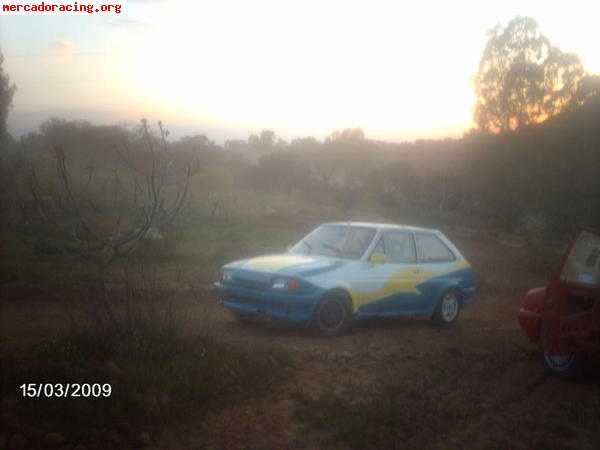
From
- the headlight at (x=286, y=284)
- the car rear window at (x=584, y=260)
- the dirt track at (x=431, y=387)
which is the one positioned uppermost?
the car rear window at (x=584, y=260)

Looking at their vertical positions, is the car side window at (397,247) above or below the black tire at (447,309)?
above

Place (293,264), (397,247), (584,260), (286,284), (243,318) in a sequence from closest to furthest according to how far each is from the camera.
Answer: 1. (584,260)
2. (286,284)
3. (293,264)
4. (243,318)
5. (397,247)

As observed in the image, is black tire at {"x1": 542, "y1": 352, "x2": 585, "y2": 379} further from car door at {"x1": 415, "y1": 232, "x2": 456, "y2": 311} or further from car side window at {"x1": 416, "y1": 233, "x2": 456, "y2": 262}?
car side window at {"x1": 416, "y1": 233, "x2": 456, "y2": 262}

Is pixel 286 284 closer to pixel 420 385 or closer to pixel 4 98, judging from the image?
pixel 420 385

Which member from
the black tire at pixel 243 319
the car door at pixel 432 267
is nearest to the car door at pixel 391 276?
the car door at pixel 432 267

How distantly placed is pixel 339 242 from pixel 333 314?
1369mm

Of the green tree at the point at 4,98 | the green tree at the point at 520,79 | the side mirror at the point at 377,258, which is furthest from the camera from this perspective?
the green tree at the point at 520,79

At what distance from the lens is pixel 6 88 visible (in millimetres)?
23984

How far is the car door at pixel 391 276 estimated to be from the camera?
31.5 ft

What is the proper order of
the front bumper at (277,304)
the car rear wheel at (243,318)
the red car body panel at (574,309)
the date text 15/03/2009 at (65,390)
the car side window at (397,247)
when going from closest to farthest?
1. the date text 15/03/2009 at (65,390)
2. the red car body panel at (574,309)
3. the front bumper at (277,304)
4. the car rear wheel at (243,318)
5. the car side window at (397,247)

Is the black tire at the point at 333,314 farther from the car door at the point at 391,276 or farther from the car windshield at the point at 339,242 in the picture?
the car windshield at the point at 339,242

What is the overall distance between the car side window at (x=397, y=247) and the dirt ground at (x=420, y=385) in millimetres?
1108

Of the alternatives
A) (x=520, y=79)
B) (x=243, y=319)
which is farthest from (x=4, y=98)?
(x=520, y=79)

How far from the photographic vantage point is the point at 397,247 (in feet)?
33.9
